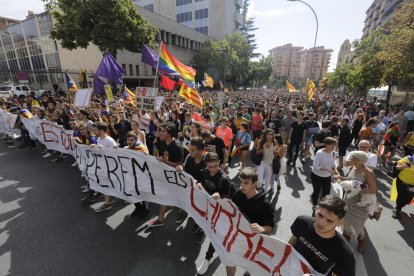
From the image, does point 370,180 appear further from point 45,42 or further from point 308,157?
point 45,42

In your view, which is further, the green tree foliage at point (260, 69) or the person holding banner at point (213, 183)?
the green tree foliage at point (260, 69)

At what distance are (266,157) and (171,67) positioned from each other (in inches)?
177

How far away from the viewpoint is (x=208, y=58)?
44.7 m

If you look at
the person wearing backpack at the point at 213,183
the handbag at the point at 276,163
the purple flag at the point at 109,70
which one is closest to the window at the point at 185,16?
the purple flag at the point at 109,70

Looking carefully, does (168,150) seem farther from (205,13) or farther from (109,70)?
(205,13)

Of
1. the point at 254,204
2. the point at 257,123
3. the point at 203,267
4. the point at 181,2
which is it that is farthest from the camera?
the point at 181,2

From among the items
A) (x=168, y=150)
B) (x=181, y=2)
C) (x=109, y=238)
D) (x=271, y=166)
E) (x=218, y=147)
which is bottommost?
(x=109, y=238)

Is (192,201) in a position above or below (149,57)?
below

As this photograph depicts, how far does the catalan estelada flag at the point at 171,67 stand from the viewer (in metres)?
7.28

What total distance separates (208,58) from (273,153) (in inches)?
1686

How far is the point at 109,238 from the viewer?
3.73 m

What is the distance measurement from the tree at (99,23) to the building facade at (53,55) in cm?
787

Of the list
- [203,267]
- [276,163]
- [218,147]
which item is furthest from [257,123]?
[203,267]

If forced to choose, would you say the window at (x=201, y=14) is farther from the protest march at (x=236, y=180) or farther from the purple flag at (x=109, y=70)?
the purple flag at (x=109, y=70)
